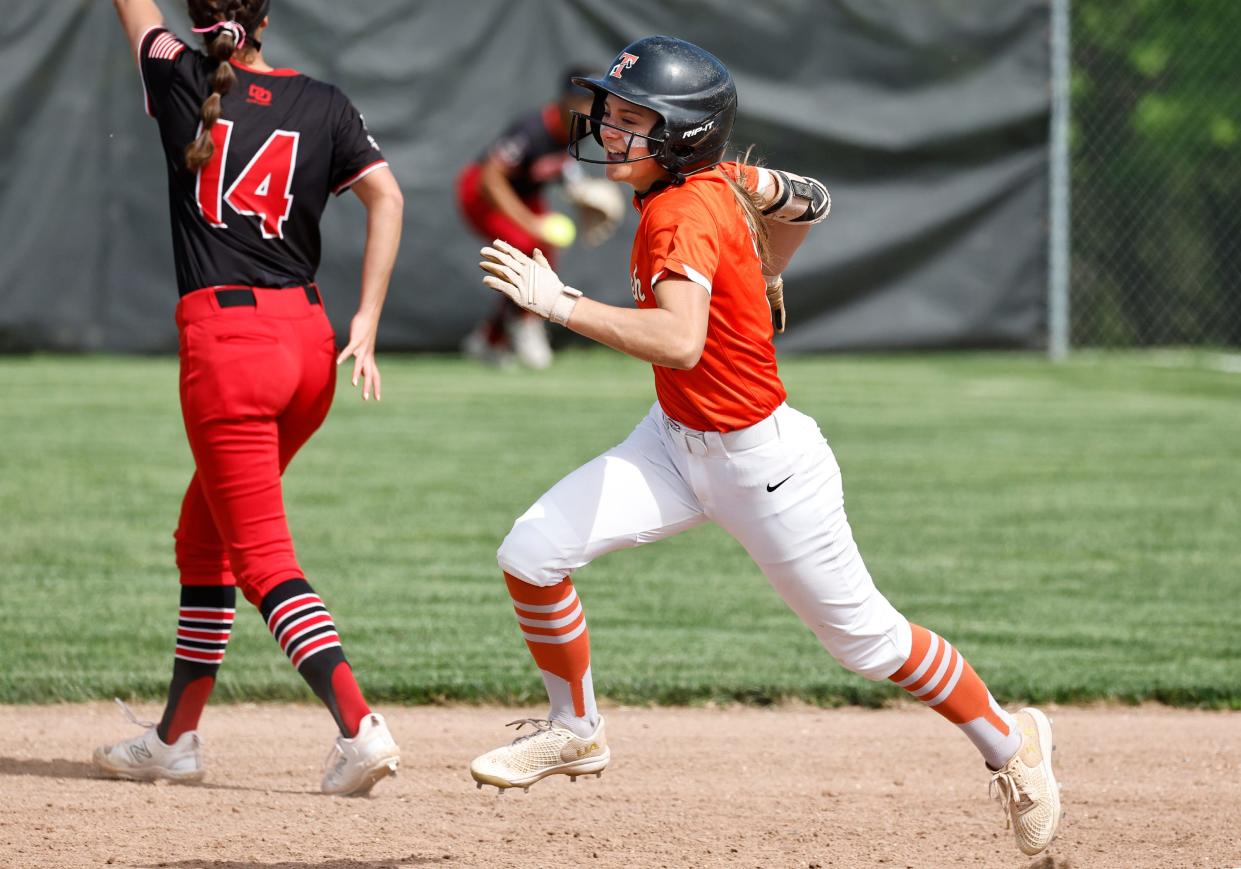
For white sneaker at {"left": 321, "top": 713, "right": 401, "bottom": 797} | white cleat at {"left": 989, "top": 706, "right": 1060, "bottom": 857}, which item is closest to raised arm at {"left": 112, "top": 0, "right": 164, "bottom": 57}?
white sneaker at {"left": 321, "top": 713, "right": 401, "bottom": 797}

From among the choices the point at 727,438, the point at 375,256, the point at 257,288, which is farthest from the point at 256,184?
the point at 727,438

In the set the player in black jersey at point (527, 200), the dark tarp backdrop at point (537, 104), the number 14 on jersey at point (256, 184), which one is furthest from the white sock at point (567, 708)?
the dark tarp backdrop at point (537, 104)

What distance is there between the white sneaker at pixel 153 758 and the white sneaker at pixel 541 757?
3.32ft

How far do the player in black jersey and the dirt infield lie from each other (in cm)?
773

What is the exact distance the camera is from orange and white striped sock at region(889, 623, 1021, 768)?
401 cm

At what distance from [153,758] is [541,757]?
48.9 inches

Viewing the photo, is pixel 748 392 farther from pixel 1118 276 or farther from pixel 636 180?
pixel 1118 276

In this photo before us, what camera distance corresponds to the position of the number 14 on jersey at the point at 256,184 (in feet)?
13.8

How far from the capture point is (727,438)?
389 centimetres

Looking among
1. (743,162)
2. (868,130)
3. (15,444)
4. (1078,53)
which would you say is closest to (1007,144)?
(868,130)

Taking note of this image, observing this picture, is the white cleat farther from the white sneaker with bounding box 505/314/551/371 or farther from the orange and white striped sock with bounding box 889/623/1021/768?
the white sneaker with bounding box 505/314/551/371

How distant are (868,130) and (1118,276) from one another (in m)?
2.85

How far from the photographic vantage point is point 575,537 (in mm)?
3863

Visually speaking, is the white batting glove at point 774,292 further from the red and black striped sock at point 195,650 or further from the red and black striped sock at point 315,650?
the red and black striped sock at point 195,650
